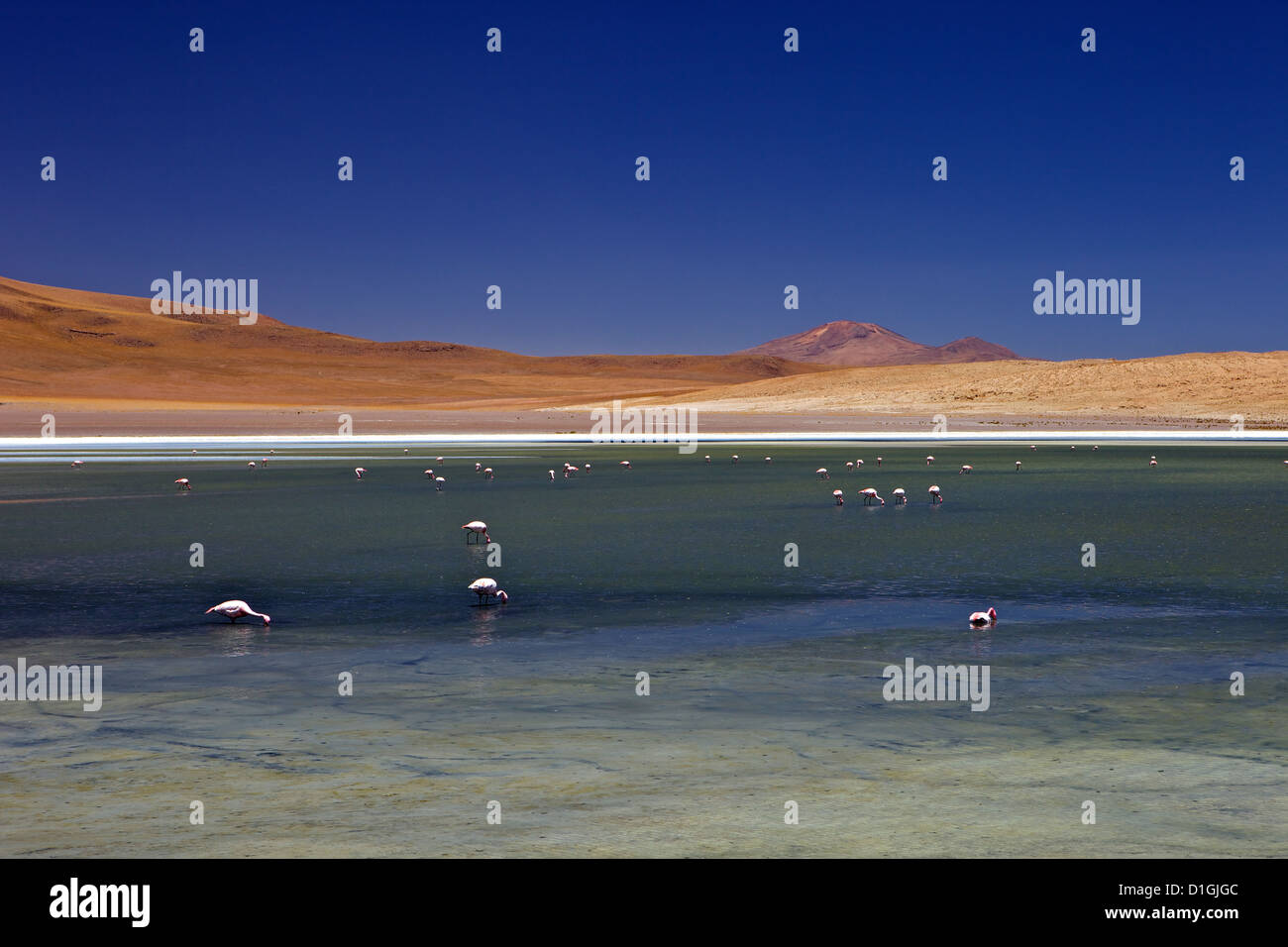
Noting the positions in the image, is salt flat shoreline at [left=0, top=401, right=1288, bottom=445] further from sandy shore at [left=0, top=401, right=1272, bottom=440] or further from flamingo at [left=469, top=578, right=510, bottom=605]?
flamingo at [left=469, top=578, right=510, bottom=605]

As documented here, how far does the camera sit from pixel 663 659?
11.2 m

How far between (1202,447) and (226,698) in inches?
2016

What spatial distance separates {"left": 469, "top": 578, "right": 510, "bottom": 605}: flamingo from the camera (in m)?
13.9

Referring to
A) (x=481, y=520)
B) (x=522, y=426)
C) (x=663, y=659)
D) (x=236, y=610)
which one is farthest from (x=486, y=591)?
(x=522, y=426)

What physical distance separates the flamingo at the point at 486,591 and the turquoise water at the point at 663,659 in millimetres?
277

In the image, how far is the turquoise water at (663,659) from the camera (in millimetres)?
7109

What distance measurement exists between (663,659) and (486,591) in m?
3.38

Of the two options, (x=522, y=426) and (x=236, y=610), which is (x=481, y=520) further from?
(x=522, y=426)

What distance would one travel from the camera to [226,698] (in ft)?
32.0

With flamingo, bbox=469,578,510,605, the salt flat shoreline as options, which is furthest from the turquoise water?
the salt flat shoreline

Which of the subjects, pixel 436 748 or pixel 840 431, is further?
pixel 840 431

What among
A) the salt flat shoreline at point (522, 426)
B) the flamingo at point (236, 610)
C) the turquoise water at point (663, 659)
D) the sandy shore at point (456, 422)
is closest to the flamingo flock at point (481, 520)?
the flamingo at point (236, 610)
